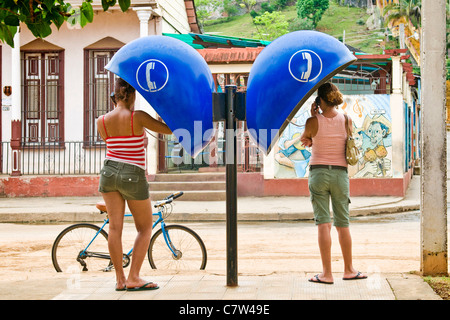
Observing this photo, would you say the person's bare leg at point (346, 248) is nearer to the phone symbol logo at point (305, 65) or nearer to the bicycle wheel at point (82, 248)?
the phone symbol logo at point (305, 65)

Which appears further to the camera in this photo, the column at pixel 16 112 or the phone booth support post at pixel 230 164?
the column at pixel 16 112

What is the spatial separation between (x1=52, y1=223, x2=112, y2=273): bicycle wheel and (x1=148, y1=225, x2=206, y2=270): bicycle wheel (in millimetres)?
556

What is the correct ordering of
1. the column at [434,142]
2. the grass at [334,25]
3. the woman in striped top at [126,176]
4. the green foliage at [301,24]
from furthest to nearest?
the grass at [334,25]
the green foliage at [301,24]
the column at [434,142]
the woman in striped top at [126,176]

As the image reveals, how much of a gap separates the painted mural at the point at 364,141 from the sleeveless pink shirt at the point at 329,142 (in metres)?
9.89

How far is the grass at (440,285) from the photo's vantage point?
5305 millimetres

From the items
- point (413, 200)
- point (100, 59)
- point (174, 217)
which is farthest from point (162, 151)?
point (413, 200)

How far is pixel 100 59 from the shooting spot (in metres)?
17.4

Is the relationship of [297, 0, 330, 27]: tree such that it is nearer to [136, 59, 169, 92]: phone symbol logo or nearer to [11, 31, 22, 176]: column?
[11, 31, 22, 176]: column

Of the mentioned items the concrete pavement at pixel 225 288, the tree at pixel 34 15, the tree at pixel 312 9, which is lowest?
the concrete pavement at pixel 225 288

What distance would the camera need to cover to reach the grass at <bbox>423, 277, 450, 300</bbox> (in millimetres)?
5305

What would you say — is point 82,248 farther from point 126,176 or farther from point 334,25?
point 334,25

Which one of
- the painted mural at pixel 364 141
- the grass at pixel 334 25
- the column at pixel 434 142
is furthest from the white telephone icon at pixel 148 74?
the grass at pixel 334 25
